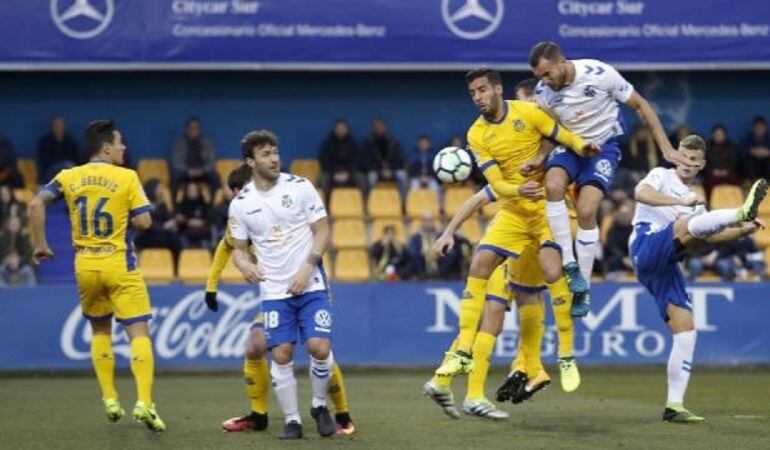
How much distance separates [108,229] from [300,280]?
1.75 m

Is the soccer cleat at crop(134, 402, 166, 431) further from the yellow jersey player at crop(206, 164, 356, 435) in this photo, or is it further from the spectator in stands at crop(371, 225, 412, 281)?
the spectator in stands at crop(371, 225, 412, 281)

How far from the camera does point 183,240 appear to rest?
65.2 ft

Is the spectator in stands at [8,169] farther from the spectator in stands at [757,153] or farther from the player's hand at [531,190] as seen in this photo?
the player's hand at [531,190]

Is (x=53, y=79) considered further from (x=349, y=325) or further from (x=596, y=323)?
(x=596, y=323)

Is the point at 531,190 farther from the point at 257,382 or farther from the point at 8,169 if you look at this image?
the point at 8,169

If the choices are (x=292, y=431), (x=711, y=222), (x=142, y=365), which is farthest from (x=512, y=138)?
(x=142, y=365)

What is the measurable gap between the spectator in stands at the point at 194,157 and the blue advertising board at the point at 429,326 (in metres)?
3.01

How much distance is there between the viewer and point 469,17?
20.4 m

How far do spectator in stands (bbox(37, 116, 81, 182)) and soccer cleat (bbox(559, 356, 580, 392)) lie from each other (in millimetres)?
10932

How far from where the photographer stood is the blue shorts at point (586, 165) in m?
11.3

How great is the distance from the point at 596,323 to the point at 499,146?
710cm

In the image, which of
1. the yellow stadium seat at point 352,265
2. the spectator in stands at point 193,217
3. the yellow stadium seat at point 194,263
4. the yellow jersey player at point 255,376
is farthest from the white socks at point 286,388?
the spectator in stands at point 193,217

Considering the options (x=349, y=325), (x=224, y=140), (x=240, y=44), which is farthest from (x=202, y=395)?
(x=224, y=140)

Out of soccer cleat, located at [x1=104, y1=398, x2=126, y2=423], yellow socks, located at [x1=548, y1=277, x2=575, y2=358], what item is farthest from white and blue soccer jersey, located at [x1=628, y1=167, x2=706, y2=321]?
soccer cleat, located at [x1=104, y1=398, x2=126, y2=423]
